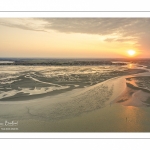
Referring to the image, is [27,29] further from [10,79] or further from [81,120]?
[81,120]

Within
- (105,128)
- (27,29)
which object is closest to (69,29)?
(27,29)
